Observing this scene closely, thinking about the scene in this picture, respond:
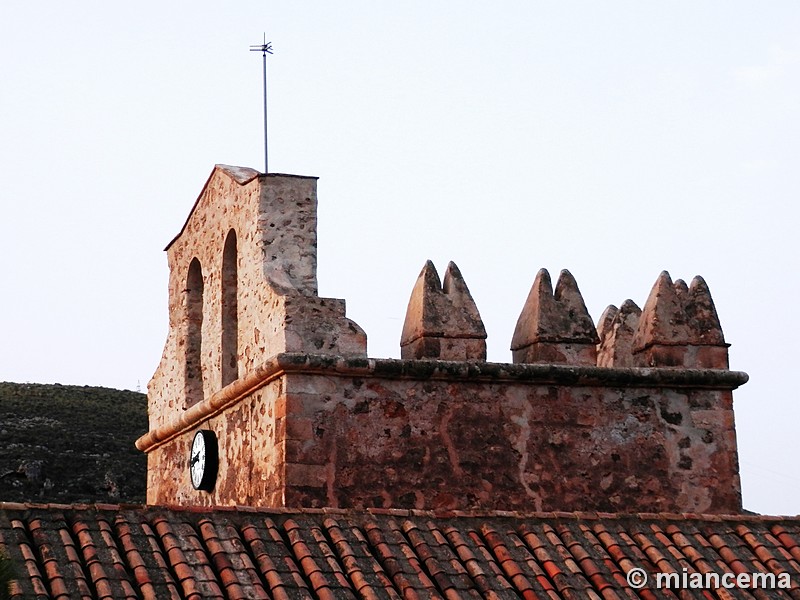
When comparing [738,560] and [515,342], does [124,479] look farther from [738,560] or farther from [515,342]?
[738,560]

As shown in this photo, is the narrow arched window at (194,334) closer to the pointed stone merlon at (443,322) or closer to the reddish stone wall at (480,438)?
the reddish stone wall at (480,438)

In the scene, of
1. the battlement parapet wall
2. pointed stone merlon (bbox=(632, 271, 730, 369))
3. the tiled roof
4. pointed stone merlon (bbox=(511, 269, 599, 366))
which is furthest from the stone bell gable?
pointed stone merlon (bbox=(632, 271, 730, 369))

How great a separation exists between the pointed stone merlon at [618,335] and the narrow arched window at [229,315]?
322cm

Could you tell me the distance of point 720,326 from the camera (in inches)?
535

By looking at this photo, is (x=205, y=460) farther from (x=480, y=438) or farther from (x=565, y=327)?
(x=565, y=327)

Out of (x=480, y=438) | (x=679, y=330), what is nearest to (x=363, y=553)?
(x=480, y=438)

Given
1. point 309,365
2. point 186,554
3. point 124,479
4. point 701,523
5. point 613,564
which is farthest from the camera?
point 124,479

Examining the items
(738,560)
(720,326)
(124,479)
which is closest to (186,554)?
(738,560)

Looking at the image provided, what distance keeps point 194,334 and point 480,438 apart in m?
3.40

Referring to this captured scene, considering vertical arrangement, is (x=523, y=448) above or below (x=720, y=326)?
below

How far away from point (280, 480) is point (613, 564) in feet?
9.34

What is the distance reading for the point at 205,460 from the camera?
1351cm

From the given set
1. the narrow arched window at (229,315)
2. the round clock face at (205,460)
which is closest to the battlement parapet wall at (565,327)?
the narrow arched window at (229,315)

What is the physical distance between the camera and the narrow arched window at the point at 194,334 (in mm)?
14461
